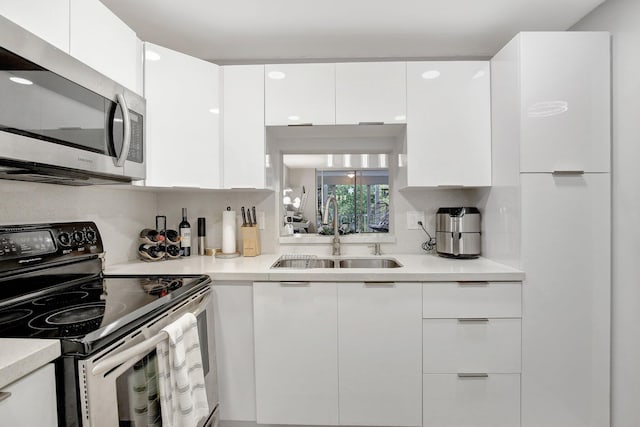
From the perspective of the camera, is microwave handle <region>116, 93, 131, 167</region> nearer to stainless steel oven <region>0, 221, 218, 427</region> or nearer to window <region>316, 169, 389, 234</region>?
stainless steel oven <region>0, 221, 218, 427</region>

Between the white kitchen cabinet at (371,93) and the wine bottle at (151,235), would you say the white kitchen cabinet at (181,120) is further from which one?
the white kitchen cabinet at (371,93)

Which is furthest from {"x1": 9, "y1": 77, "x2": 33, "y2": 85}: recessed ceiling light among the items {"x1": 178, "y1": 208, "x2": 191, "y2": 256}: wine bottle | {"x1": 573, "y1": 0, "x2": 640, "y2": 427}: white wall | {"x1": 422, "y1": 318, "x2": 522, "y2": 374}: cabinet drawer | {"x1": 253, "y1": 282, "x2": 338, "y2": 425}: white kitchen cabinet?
{"x1": 573, "y1": 0, "x2": 640, "y2": 427}: white wall

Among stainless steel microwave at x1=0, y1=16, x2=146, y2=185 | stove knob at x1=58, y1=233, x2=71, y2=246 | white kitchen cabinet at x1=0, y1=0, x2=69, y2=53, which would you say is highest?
white kitchen cabinet at x1=0, y1=0, x2=69, y2=53

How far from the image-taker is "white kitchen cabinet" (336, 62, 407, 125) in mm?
1956

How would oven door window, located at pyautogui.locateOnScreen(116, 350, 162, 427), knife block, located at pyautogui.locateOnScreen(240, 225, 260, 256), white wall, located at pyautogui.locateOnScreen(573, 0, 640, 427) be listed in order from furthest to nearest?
knife block, located at pyautogui.locateOnScreen(240, 225, 260, 256) → white wall, located at pyautogui.locateOnScreen(573, 0, 640, 427) → oven door window, located at pyautogui.locateOnScreen(116, 350, 162, 427)

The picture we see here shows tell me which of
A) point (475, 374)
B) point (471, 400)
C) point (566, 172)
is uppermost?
point (566, 172)

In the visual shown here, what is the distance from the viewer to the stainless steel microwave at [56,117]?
902 mm

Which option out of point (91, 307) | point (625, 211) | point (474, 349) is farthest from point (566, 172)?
point (91, 307)

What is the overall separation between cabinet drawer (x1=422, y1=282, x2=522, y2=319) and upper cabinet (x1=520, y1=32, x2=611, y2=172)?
63 centimetres

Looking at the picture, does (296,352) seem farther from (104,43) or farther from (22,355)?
(104,43)

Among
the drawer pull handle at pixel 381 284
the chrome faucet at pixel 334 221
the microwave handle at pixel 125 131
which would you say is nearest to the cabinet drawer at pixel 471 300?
the drawer pull handle at pixel 381 284

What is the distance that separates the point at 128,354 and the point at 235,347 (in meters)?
0.81

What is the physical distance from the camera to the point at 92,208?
5.69 ft

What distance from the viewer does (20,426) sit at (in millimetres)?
700
